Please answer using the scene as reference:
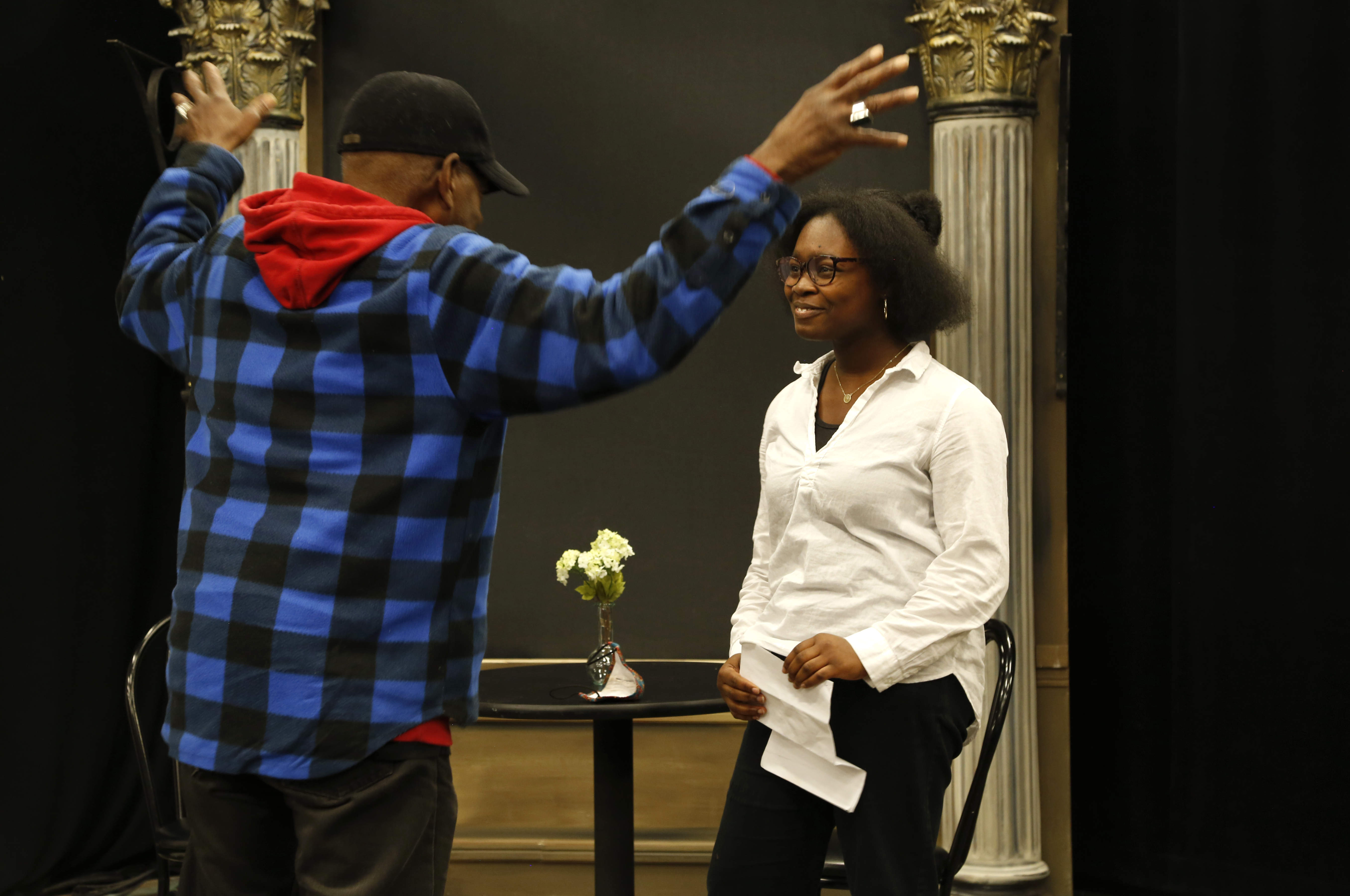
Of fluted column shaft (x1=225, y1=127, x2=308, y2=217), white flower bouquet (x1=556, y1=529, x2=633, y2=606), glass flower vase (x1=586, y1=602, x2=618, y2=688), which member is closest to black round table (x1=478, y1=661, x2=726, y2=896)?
glass flower vase (x1=586, y1=602, x2=618, y2=688)

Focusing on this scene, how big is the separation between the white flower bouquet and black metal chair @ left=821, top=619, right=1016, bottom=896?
0.74m

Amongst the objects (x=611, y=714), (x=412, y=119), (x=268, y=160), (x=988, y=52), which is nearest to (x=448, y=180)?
(x=412, y=119)

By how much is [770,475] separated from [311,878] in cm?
113

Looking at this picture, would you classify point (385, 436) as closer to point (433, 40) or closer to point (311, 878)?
point (311, 878)

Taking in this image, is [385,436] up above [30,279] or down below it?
below

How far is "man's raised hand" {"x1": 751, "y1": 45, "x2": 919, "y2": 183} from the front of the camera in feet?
3.53

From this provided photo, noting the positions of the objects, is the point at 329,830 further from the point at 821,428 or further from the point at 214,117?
the point at 821,428

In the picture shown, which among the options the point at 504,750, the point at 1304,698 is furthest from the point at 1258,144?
the point at 504,750

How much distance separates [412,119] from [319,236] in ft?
0.63

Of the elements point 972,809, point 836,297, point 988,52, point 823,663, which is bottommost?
point 972,809

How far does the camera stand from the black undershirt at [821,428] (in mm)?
2055

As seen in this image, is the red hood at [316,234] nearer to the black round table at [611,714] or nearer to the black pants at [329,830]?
the black pants at [329,830]

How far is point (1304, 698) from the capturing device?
3.10 meters

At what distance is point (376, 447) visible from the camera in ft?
3.82
